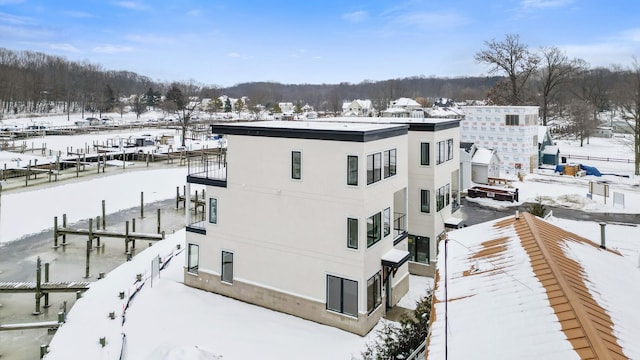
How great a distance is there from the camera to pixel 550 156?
5475 centimetres

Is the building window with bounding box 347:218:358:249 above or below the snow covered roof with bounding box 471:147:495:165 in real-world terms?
below

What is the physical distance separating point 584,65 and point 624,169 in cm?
3602

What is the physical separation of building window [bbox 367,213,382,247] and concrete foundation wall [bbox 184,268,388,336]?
2.62 meters

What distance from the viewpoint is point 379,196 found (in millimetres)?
17781

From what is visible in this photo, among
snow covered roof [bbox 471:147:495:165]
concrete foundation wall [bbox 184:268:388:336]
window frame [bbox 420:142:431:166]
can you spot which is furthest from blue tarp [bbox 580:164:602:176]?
concrete foundation wall [bbox 184:268:388:336]

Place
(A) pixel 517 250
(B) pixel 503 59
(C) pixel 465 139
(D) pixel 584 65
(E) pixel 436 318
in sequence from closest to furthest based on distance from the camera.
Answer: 1. (E) pixel 436 318
2. (A) pixel 517 250
3. (C) pixel 465 139
4. (B) pixel 503 59
5. (D) pixel 584 65

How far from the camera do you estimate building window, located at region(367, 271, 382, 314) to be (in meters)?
17.0

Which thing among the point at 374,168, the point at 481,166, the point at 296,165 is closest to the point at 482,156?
the point at 481,166

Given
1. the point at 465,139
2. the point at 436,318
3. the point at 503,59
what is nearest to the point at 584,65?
the point at 503,59

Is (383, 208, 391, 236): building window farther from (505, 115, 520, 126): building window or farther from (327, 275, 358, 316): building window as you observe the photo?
(505, 115, 520, 126): building window

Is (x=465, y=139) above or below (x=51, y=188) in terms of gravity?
above

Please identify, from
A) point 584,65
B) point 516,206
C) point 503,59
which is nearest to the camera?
point 516,206

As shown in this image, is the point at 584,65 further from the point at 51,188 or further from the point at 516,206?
the point at 51,188

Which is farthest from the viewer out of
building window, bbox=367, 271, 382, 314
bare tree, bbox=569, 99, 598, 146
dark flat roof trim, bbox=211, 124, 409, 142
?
bare tree, bbox=569, 99, 598, 146
